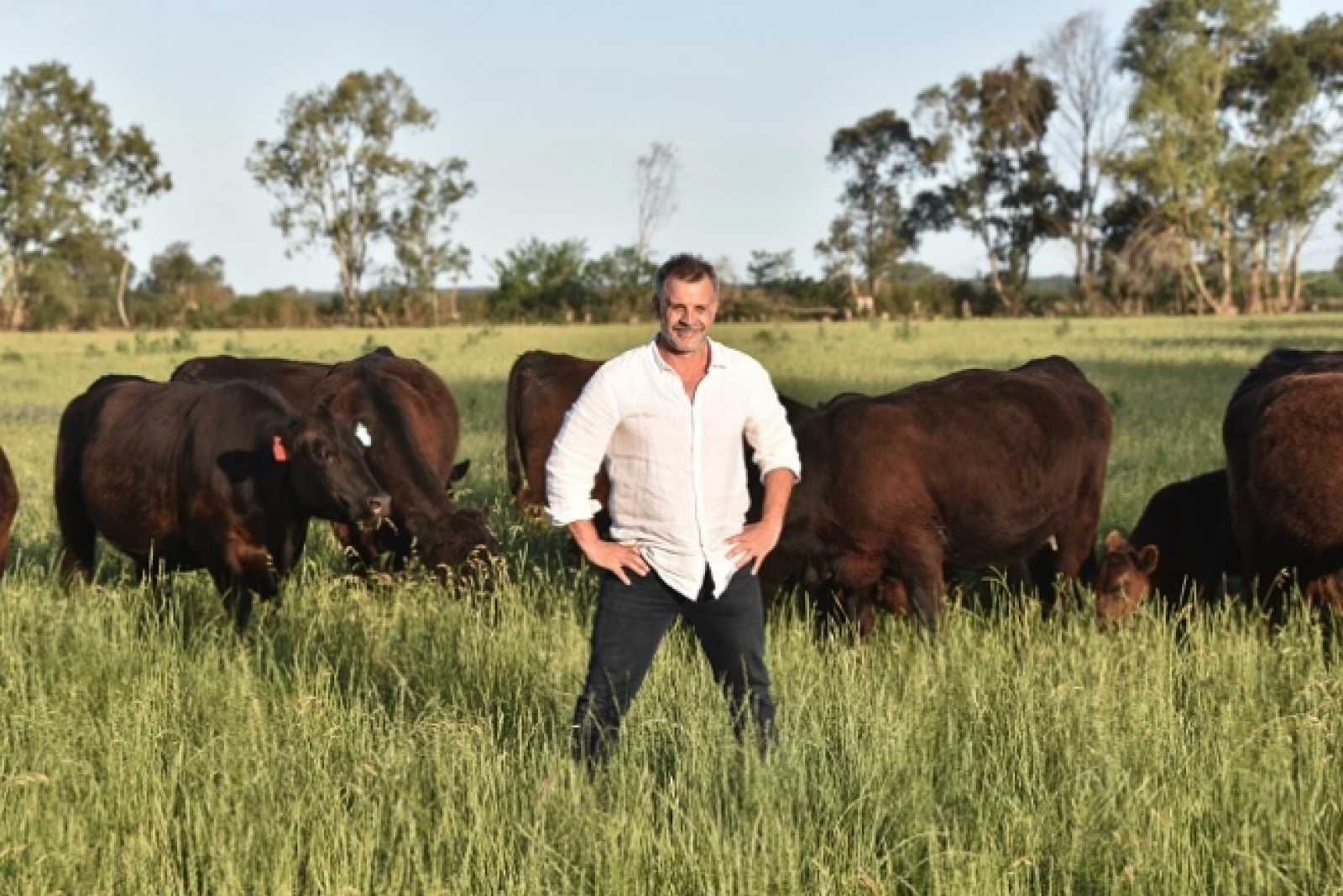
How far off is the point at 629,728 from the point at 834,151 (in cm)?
8970

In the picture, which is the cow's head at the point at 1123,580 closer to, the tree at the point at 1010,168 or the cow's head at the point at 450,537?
the cow's head at the point at 450,537

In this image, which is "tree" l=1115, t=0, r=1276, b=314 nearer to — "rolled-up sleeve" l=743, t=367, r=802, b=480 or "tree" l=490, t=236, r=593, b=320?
"tree" l=490, t=236, r=593, b=320

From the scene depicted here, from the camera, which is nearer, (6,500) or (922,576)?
(6,500)

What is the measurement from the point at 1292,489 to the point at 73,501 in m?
6.79

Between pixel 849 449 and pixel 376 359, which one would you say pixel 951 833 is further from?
pixel 376 359

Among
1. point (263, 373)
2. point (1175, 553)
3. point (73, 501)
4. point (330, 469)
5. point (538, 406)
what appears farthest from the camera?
point (538, 406)

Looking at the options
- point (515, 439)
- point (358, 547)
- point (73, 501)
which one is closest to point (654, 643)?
point (358, 547)

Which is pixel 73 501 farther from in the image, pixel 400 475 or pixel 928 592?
pixel 928 592

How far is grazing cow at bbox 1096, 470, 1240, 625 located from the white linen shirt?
403 centimetres

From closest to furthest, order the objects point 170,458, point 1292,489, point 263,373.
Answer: point 1292,489 < point 170,458 < point 263,373

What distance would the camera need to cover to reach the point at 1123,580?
8375mm

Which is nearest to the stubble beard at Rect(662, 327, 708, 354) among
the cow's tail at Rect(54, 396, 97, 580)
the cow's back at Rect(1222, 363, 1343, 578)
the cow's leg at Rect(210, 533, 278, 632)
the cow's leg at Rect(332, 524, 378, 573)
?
the cow's back at Rect(1222, 363, 1343, 578)

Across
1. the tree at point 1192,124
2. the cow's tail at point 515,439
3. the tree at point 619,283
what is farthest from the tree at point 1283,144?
the cow's tail at point 515,439

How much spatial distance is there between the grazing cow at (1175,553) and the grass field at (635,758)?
0.42 m
